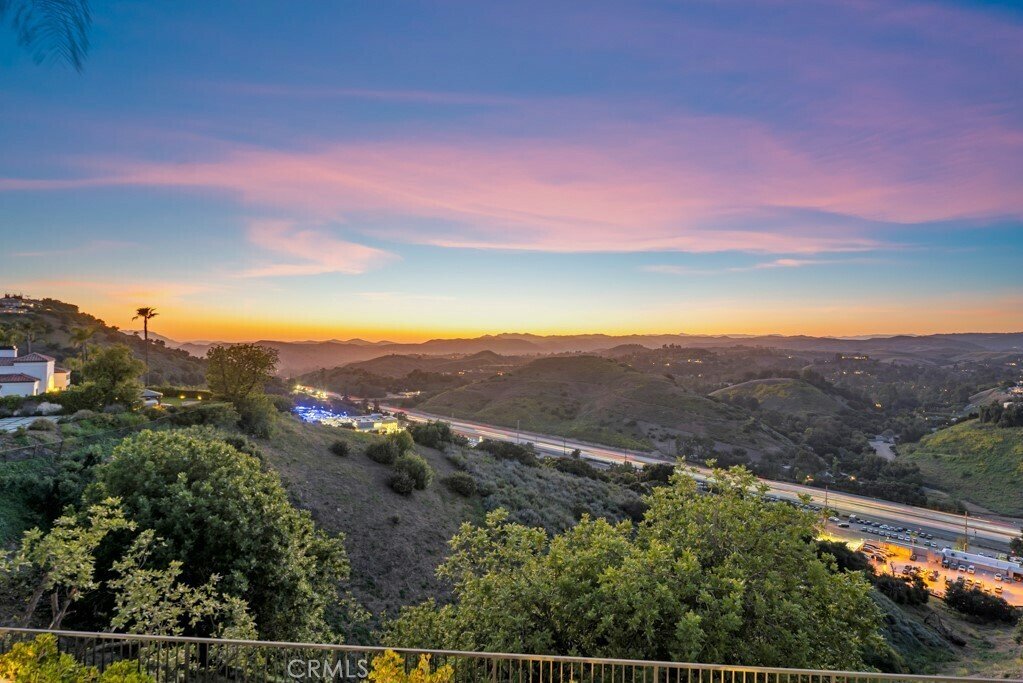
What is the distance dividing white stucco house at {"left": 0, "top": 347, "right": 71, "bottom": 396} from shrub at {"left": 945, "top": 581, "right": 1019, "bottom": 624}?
63.3m

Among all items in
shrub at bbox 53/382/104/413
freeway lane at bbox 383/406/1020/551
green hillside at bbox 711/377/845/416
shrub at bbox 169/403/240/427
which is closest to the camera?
shrub at bbox 53/382/104/413

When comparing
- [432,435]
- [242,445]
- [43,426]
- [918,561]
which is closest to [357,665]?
[242,445]

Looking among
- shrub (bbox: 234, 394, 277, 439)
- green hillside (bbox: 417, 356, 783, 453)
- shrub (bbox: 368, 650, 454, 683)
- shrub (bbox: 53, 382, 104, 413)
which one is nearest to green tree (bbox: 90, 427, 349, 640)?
shrub (bbox: 368, 650, 454, 683)

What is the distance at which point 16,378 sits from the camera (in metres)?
35.8

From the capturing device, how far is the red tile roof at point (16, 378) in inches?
1383

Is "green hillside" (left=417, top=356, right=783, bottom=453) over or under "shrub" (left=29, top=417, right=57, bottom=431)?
under

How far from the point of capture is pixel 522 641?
9.80 metres

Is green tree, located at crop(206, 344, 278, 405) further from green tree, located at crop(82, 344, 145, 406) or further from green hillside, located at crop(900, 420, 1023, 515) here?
green hillside, located at crop(900, 420, 1023, 515)

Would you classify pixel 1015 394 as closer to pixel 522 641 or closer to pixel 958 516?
pixel 958 516

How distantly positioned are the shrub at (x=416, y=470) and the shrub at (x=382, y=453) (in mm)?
1191

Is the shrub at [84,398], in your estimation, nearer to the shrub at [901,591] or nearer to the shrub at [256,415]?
the shrub at [256,415]

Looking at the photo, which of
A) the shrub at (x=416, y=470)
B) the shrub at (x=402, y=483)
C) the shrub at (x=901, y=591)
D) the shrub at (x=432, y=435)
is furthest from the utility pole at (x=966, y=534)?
the shrub at (x=402, y=483)

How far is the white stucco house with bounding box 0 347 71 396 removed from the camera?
35.2m

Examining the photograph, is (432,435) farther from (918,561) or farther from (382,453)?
(918,561)
